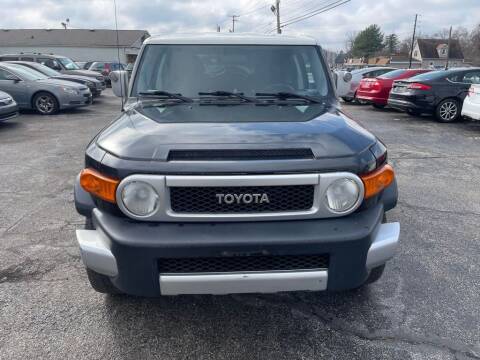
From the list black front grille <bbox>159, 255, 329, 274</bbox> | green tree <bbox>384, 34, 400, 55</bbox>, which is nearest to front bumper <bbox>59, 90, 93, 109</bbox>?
black front grille <bbox>159, 255, 329, 274</bbox>

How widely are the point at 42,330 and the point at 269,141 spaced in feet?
6.18

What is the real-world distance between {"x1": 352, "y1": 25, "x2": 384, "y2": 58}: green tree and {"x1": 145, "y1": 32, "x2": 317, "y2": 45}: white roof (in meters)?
94.8

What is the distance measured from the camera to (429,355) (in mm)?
2371

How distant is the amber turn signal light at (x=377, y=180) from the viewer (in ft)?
7.47

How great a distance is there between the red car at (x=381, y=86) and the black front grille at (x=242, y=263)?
506 inches

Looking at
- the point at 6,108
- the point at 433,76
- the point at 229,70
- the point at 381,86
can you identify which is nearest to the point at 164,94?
the point at 229,70

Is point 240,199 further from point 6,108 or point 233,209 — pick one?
point 6,108

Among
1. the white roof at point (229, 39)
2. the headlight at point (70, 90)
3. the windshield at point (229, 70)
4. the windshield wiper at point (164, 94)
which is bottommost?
the headlight at point (70, 90)

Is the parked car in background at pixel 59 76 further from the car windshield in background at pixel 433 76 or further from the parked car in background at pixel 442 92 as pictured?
the car windshield in background at pixel 433 76

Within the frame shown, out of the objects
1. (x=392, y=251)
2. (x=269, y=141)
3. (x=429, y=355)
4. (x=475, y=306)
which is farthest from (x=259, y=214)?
(x=475, y=306)

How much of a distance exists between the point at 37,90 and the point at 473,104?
1196 cm

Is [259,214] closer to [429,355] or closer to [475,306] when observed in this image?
[429,355]

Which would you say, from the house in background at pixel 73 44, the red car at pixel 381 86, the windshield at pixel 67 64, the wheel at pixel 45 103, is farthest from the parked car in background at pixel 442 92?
the house in background at pixel 73 44

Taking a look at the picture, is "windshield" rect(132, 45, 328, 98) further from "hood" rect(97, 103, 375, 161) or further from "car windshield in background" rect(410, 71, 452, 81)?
"car windshield in background" rect(410, 71, 452, 81)
